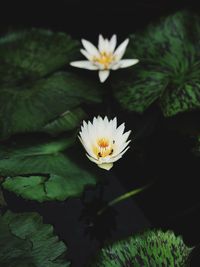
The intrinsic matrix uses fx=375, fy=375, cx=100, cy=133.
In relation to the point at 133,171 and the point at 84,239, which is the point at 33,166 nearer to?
the point at 84,239

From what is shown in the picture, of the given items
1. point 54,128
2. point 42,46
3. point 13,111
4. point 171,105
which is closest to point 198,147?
point 171,105

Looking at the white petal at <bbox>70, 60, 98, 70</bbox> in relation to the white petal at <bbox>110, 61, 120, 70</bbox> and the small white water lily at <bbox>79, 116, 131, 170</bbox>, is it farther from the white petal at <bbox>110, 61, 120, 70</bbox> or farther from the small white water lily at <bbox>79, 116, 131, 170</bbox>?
the small white water lily at <bbox>79, 116, 131, 170</bbox>

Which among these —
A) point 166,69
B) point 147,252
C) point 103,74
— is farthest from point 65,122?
point 147,252

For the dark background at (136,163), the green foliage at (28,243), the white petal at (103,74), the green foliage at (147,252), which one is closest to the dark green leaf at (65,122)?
the white petal at (103,74)

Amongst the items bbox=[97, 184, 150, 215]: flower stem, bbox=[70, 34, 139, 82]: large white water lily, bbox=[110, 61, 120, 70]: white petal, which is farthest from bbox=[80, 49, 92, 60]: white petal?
bbox=[97, 184, 150, 215]: flower stem

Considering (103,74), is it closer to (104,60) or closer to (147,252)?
(104,60)

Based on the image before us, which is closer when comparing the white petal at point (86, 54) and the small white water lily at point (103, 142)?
the small white water lily at point (103, 142)

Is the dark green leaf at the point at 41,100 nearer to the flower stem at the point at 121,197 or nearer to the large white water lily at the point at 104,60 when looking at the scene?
the large white water lily at the point at 104,60
